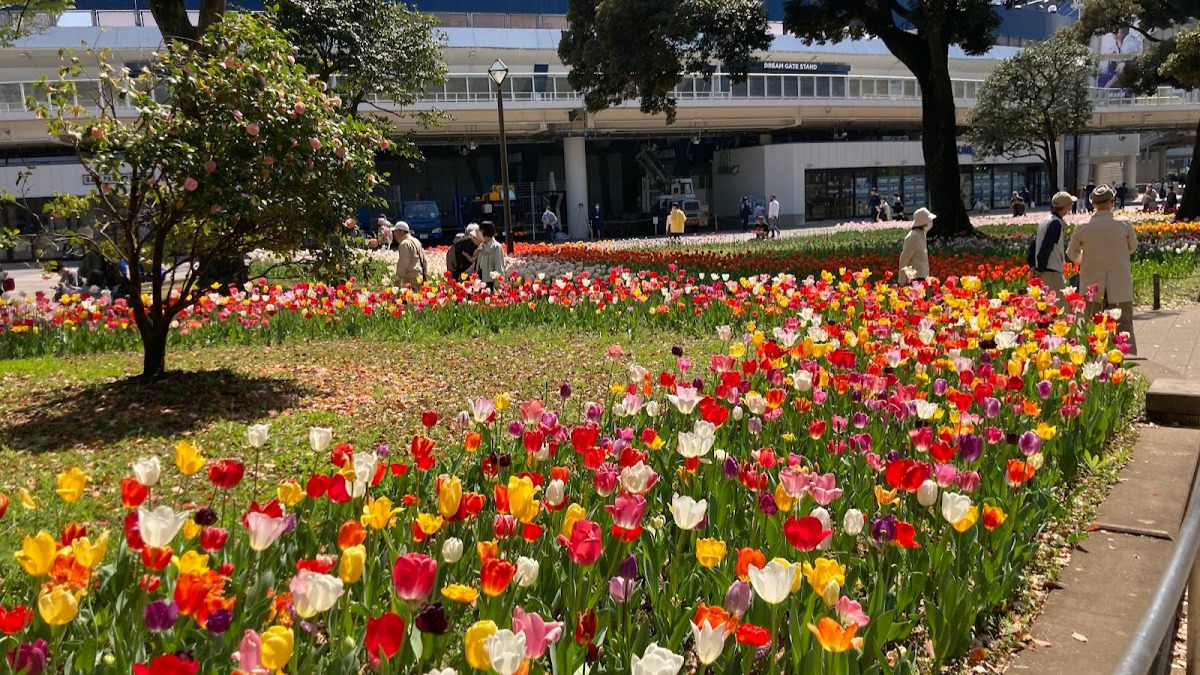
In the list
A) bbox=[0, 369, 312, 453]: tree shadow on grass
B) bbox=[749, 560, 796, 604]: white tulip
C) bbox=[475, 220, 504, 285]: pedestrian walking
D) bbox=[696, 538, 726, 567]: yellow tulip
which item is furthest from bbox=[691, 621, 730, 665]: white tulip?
bbox=[475, 220, 504, 285]: pedestrian walking

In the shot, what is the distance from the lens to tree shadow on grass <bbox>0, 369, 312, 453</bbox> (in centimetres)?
632

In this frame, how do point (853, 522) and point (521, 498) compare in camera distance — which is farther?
point (853, 522)

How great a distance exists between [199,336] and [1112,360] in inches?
350

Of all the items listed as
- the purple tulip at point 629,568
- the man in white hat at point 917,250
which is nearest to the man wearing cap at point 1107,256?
the man in white hat at point 917,250

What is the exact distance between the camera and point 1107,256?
9.02 metres

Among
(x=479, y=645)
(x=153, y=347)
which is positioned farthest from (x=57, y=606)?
(x=153, y=347)

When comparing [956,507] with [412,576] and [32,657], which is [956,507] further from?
[32,657]

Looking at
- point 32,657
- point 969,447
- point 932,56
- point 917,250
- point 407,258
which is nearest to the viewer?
point 32,657

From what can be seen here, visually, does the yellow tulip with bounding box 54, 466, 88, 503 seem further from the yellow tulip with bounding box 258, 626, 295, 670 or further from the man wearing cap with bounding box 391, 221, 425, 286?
the man wearing cap with bounding box 391, 221, 425, 286

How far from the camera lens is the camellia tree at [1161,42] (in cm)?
2462

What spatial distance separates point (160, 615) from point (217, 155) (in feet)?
18.5

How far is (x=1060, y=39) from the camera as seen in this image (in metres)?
40.8

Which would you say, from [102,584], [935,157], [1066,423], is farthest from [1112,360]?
[935,157]

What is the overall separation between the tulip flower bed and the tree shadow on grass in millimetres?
1298
